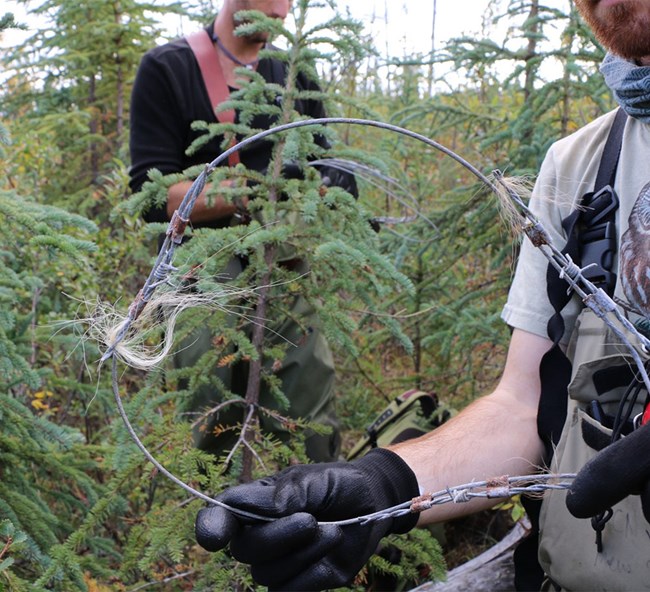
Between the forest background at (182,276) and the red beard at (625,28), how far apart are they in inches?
24.3

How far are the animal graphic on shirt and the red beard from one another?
0.47 m

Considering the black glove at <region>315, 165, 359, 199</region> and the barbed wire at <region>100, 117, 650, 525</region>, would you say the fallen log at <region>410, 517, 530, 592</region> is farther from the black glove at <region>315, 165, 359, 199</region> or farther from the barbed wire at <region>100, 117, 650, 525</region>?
the black glove at <region>315, 165, 359, 199</region>

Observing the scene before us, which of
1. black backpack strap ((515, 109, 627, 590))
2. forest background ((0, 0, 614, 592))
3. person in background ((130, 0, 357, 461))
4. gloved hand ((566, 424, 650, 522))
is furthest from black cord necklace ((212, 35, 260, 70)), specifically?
gloved hand ((566, 424, 650, 522))

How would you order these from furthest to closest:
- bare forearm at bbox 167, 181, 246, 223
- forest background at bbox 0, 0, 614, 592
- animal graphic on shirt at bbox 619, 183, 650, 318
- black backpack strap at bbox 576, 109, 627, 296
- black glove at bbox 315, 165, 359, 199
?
black glove at bbox 315, 165, 359, 199, bare forearm at bbox 167, 181, 246, 223, forest background at bbox 0, 0, 614, 592, black backpack strap at bbox 576, 109, 627, 296, animal graphic on shirt at bbox 619, 183, 650, 318

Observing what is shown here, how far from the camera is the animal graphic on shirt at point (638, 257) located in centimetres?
190

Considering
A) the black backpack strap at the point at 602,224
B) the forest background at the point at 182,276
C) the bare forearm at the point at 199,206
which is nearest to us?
the black backpack strap at the point at 602,224

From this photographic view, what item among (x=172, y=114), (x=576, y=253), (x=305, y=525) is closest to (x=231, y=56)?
(x=172, y=114)

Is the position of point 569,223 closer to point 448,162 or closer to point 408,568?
point 408,568

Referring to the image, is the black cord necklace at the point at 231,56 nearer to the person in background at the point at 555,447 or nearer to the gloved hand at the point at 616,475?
the person in background at the point at 555,447

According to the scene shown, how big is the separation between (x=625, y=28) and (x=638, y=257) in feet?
2.38

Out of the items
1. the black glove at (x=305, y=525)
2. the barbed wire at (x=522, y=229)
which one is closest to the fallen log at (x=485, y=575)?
the black glove at (x=305, y=525)

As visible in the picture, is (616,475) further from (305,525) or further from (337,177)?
(337,177)

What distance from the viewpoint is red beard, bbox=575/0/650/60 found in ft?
7.06

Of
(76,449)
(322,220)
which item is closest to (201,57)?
(322,220)
